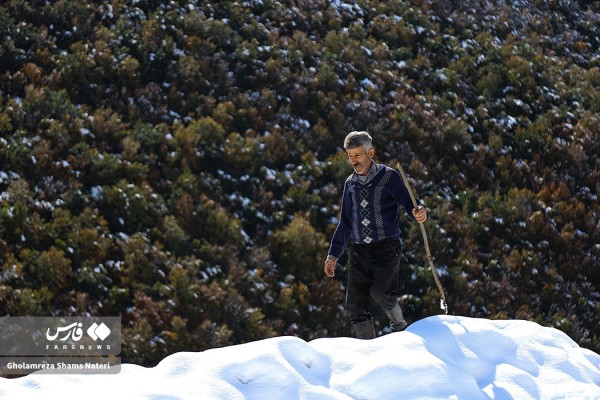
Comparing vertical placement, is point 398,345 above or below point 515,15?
above

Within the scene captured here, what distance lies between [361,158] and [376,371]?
1879 mm

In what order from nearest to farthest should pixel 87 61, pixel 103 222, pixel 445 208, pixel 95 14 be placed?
1. pixel 103 222
2. pixel 445 208
3. pixel 87 61
4. pixel 95 14

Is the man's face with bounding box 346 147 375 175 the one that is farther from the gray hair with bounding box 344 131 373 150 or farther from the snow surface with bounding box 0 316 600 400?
the snow surface with bounding box 0 316 600 400

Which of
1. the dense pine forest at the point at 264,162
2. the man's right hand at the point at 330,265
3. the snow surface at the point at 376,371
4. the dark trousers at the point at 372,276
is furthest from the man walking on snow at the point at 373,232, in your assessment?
the dense pine forest at the point at 264,162

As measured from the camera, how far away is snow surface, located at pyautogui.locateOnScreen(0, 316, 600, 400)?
4621mm

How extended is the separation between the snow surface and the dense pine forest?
3.52 metres

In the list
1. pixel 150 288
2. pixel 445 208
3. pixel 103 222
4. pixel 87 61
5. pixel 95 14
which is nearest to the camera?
pixel 150 288

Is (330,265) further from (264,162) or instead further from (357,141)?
(264,162)

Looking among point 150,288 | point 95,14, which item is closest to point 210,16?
point 95,14

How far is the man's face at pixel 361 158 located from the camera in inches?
245

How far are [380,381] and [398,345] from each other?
18.0 inches

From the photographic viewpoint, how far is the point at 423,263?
10.9 meters

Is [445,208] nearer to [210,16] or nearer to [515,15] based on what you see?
[210,16]

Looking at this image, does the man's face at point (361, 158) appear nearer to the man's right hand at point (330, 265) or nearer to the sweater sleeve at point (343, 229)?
the sweater sleeve at point (343, 229)
